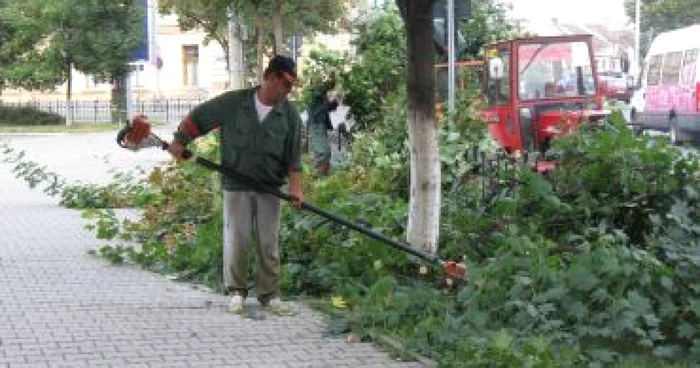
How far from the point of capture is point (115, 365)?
6.18 metres

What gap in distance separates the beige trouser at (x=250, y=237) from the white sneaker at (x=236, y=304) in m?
0.06

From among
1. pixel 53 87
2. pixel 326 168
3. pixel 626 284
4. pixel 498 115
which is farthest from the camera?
pixel 53 87

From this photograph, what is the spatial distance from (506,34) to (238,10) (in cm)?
710

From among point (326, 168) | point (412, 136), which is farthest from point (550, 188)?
point (326, 168)

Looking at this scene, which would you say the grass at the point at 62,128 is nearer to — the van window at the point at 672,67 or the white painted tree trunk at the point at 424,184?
the van window at the point at 672,67

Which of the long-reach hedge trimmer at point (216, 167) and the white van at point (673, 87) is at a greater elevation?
the white van at point (673, 87)

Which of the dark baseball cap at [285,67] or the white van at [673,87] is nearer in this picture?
the dark baseball cap at [285,67]

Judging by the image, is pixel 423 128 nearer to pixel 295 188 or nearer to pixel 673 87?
pixel 295 188

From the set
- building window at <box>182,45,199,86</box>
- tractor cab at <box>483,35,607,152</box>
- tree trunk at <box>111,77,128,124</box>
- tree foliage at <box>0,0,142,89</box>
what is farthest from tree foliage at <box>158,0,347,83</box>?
building window at <box>182,45,199,86</box>

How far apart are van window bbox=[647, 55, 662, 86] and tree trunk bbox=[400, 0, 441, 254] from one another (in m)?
22.7

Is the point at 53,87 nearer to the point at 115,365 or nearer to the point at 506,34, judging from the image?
the point at 506,34

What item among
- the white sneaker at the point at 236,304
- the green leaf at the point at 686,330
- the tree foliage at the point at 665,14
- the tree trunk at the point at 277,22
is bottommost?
the white sneaker at the point at 236,304

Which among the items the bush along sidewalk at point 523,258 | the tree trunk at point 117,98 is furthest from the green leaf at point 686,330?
the tree trunk at point 117,98

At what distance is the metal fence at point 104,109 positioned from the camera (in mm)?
52928
